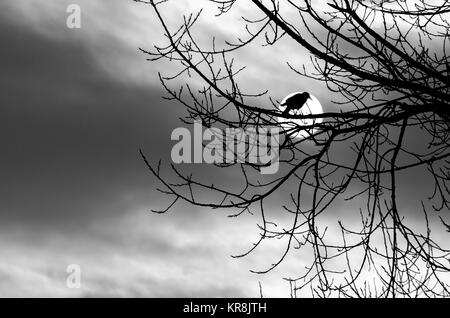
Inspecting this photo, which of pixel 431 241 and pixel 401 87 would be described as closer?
pixel 401 87

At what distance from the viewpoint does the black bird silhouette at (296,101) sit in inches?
236

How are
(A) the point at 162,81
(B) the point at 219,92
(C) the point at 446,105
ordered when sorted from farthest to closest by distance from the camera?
(A) the point at 162,81 → (B) the point at 219,92 → (C) the point at 446,105

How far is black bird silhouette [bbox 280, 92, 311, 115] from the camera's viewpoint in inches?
236

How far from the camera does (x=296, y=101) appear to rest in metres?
6.59

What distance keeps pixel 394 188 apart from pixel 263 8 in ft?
5.53

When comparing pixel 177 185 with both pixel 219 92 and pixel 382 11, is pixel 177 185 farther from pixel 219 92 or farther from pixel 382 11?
pixel 382 11

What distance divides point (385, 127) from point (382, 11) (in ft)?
3.09

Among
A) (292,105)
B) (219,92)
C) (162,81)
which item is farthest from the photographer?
(292,105)

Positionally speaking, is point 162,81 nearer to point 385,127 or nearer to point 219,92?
point 219,92

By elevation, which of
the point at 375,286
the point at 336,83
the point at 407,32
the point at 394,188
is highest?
the point at 407,32

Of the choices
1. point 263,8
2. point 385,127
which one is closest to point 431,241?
point 385,127

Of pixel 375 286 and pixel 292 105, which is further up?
pixel 292 105

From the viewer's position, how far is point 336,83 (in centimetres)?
572

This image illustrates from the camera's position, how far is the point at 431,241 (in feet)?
18.6
